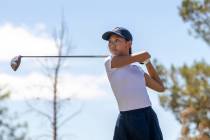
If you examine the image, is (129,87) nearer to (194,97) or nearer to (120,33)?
(120,33)

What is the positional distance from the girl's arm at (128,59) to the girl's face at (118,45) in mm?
72

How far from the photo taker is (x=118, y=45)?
495 centimetres

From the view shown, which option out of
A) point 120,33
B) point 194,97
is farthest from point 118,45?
point 194,97

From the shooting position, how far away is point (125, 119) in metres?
4.88

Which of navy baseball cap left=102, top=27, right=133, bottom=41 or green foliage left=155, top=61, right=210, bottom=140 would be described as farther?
green foliage left=155, top=61, right=210, bottom=140

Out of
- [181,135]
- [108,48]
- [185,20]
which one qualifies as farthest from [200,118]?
[108,48]

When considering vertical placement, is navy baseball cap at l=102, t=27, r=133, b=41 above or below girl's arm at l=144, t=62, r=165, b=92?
above

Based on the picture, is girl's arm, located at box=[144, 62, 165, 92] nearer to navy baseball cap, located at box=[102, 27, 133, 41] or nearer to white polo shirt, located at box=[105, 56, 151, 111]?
white polo shirt, located at box=[105, 56, 151, 111]

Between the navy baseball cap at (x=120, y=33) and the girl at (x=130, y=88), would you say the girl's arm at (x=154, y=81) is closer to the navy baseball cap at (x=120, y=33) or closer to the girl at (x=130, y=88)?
the girl at (x=130, y=88)

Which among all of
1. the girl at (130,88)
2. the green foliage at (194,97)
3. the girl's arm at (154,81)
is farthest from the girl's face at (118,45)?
the green foliage at (194,97)

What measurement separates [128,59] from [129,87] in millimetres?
176

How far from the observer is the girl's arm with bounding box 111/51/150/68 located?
4801 millimetres

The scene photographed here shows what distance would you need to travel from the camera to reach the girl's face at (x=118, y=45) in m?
4.95

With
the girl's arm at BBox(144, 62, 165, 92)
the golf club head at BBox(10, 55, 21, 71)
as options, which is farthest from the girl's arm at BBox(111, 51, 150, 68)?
the golf club head at BBox(10, 55, 21, 71)
